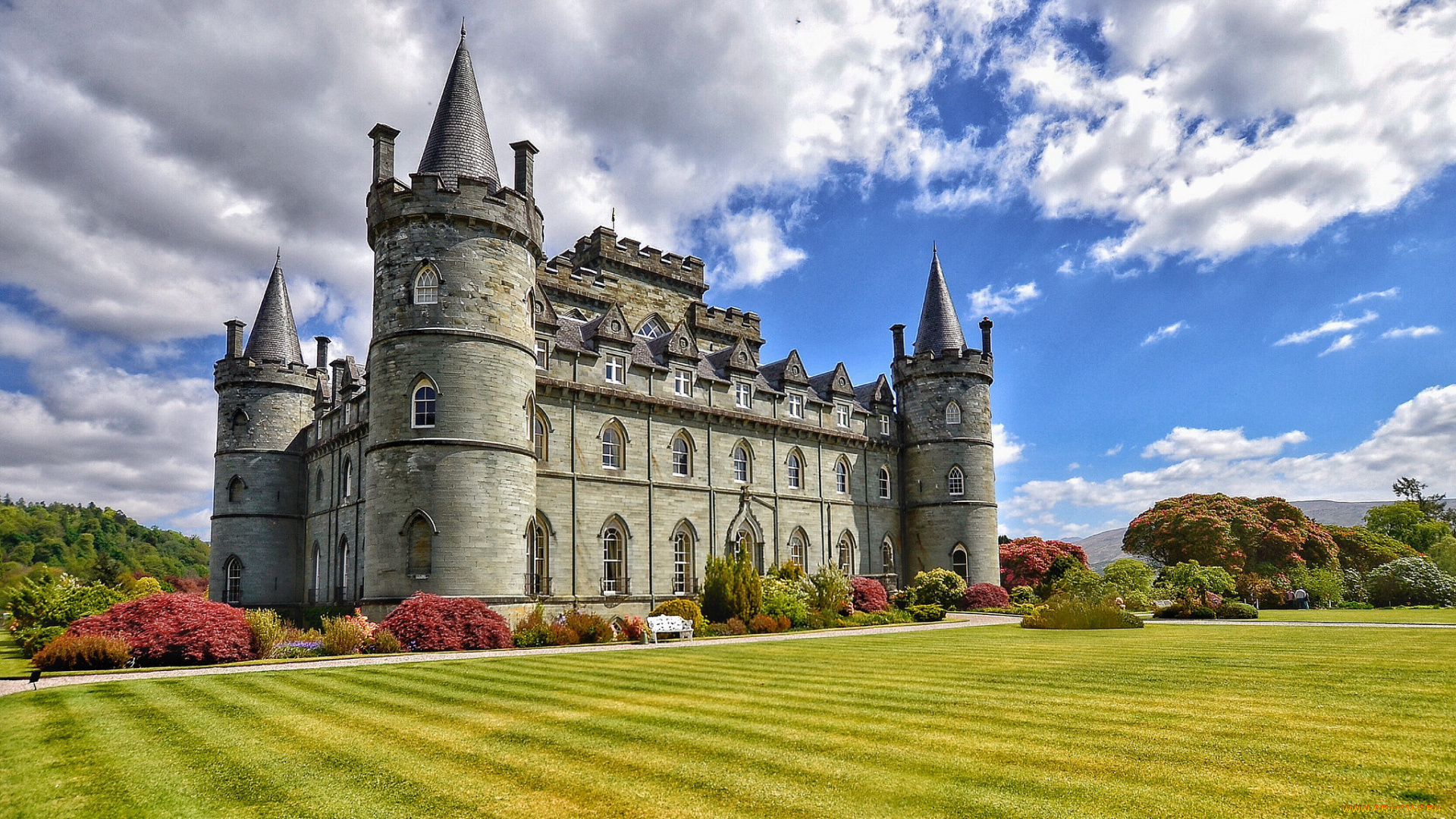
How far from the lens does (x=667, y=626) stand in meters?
24.6

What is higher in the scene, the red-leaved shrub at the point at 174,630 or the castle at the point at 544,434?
the castle at the point at 544,434

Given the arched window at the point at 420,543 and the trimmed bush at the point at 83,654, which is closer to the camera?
the trimmed bush at the point at 83,654

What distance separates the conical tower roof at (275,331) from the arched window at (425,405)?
58.1ft

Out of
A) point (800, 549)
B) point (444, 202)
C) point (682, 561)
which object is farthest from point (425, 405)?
point (800, 549)

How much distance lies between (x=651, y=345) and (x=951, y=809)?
3243cm

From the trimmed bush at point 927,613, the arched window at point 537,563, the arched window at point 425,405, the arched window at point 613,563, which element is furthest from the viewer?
the trimmed bush at point 927,613

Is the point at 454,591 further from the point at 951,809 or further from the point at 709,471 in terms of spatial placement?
the point at 951,809

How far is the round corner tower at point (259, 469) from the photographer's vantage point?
3881 centimetres

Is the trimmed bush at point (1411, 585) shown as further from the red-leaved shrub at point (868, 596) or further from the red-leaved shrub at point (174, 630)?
the red-leaved shrub at point (174, 630)

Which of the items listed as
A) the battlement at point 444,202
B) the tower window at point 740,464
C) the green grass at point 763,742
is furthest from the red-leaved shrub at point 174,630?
the tower window at point 740,464

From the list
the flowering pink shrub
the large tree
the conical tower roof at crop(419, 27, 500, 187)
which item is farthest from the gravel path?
the large tree

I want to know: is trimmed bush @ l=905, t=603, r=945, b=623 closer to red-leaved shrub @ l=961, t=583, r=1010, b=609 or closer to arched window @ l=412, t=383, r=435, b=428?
red-leaved shrub @ l=961, t=583, r=1010, b=609

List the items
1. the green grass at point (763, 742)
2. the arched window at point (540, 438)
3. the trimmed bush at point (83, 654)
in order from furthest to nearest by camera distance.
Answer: the arched window at point (540, 438)
the trimmed bush at point (83, 654)
the green grass at point (763, 742)

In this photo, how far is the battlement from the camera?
2731 centimetres
